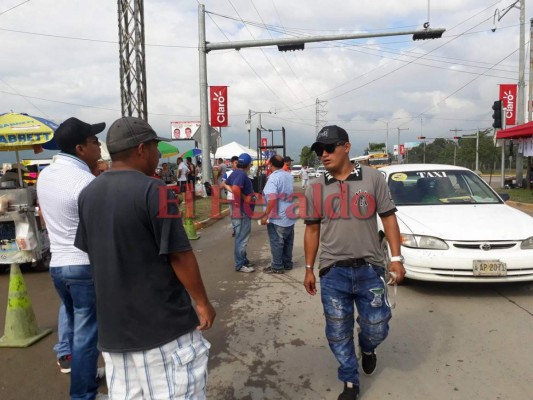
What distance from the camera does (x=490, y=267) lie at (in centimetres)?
462

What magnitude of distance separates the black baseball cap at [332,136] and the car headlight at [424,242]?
2403 millimetres

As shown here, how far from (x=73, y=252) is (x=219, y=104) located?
15935mm

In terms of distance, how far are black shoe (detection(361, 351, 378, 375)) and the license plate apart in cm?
208

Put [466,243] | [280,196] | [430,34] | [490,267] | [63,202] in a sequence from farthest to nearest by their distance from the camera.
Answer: [430,34] → [280,196] → [466,243] → [490,267] → [63,202]

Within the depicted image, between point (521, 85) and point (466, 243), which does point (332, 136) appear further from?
point (521, 85)

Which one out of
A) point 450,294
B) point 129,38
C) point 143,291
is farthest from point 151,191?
point 129,38

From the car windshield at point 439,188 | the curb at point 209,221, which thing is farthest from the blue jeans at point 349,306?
the curb at point 209,221

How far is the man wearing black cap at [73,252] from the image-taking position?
2.72 metres

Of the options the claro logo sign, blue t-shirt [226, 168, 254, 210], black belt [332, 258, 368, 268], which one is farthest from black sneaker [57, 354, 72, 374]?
the claro logo sign

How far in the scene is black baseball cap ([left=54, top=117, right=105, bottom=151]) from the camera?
2.80 m

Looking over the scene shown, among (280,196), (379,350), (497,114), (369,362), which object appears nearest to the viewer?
(369,362)

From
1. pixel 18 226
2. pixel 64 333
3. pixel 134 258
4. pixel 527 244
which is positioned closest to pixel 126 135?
pixel 134 258

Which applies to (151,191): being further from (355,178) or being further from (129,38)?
(129,38)

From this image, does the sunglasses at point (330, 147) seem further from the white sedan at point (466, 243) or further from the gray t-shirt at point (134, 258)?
the white sedan at point (466, 243)
